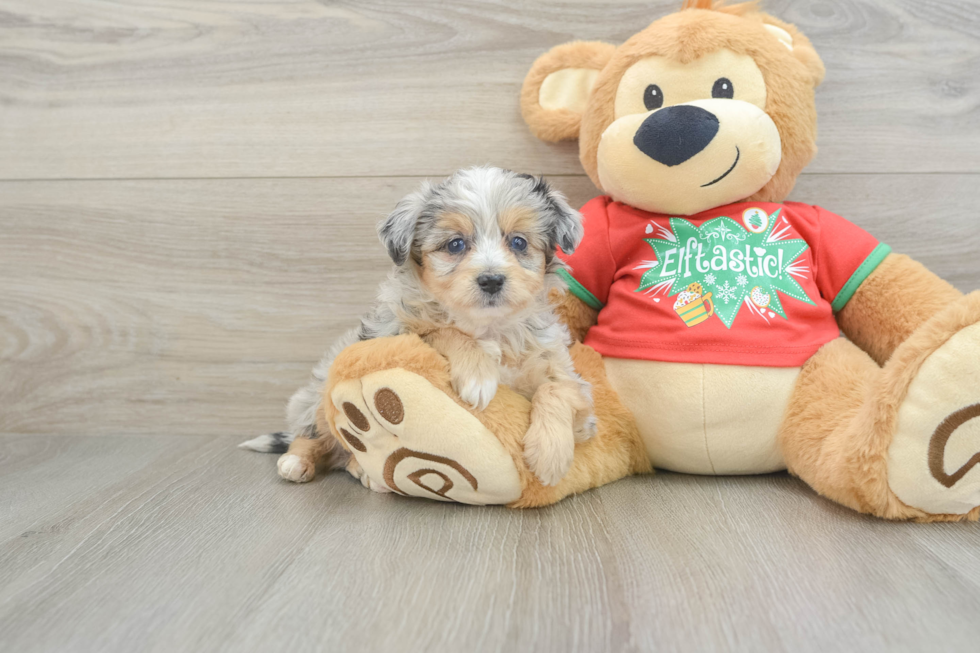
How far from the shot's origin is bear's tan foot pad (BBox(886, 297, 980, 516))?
3.80ft

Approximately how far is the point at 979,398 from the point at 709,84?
0.85 metres

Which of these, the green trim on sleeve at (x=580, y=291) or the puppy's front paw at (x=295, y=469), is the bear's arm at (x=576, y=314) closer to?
the green trim on sleeve at (x=580, y=291)

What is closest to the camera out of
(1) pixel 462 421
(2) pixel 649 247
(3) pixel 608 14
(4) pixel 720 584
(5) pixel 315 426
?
(4) pixel 720 584

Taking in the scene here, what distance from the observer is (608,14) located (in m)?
1.86

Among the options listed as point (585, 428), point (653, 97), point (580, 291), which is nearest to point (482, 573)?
point (585, 428)

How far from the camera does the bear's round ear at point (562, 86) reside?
173cm

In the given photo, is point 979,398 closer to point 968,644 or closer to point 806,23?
point 968,644

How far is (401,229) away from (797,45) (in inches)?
43.2

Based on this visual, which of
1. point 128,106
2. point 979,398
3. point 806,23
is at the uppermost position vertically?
Result: point 806,23

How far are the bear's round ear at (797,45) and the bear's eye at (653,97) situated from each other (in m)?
0.32

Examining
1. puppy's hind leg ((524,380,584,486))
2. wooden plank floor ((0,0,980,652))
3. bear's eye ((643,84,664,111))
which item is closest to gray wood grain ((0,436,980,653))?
wooden plank floor ((0,0,980,652))

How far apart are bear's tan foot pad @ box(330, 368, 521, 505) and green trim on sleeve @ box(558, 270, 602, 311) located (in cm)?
52

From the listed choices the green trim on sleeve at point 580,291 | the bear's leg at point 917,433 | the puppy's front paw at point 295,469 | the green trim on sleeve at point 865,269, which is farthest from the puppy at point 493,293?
the green trim on sleeve at point 865,269

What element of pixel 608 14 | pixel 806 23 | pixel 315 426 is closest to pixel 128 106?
pixel 315 426
